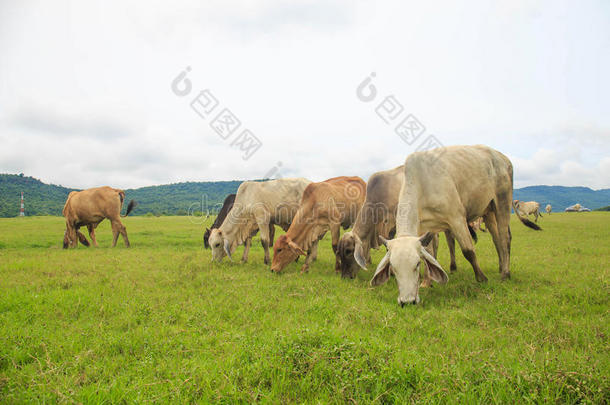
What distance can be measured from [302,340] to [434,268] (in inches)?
116

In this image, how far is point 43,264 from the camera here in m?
8.62

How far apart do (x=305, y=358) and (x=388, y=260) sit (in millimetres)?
2638

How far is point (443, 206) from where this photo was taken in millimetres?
5969

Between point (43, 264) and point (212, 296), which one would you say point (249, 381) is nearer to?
point (212, 296)

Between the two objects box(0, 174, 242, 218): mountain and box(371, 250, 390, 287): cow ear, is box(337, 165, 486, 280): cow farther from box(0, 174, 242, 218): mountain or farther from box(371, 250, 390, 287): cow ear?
box(0, 174, 242, 218): mountain

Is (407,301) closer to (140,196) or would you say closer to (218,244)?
(218,244)

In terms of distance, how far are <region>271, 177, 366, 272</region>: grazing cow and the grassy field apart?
3.96 feet

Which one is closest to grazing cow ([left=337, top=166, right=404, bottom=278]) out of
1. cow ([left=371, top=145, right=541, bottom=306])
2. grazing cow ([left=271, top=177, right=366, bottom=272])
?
grazing cow ([left=271, top=177, right=366, bottom=272])

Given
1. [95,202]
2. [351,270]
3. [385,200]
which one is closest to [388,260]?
[351,270]

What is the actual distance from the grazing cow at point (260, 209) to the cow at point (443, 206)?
16.9ft

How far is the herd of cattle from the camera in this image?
547 cm

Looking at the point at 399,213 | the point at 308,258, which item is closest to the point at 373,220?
the point at 399,213

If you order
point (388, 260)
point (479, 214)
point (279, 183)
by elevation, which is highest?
point (279, 183)

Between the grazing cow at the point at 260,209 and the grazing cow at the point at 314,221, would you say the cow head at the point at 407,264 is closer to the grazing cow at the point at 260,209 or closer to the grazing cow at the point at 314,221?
the grazing cow at the point at 314,221
